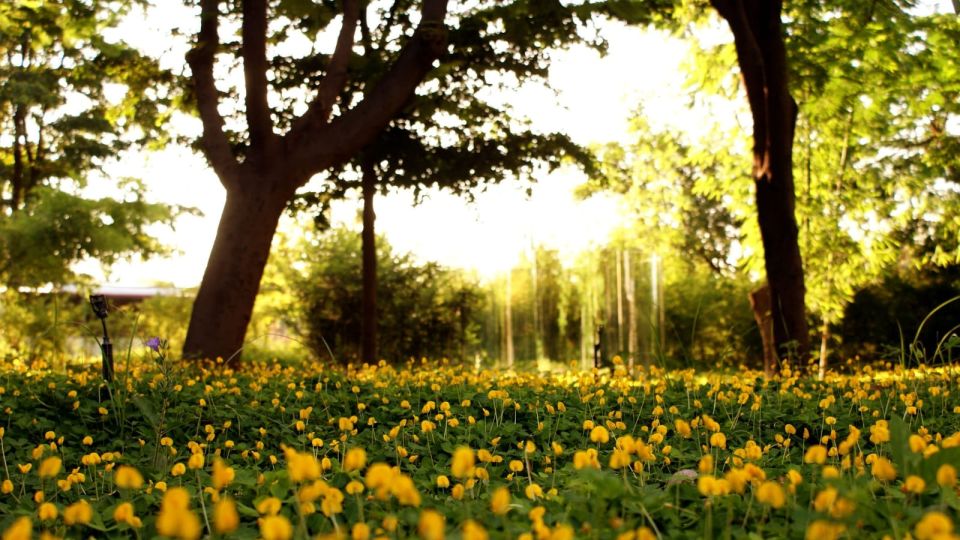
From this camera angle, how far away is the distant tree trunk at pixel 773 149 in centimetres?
808

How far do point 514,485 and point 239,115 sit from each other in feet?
28.5

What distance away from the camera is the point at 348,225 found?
55.1ft

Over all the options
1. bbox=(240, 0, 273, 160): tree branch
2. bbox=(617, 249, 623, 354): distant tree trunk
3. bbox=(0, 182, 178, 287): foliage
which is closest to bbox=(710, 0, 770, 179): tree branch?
bbox=(240, 0, 273, 160): tree branch

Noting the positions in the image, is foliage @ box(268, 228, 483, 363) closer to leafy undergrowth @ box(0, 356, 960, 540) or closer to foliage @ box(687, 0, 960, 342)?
foliage @ box(687, 0, 960, 342)

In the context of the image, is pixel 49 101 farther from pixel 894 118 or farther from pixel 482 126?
pixel 894 118

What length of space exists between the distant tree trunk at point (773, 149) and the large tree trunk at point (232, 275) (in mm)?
4891

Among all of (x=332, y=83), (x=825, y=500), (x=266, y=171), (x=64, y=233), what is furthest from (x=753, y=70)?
(x=64, y=233)

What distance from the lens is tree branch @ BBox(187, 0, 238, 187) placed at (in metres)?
Answer: 8.23

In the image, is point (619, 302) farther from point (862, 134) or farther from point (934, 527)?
point (934, 527)

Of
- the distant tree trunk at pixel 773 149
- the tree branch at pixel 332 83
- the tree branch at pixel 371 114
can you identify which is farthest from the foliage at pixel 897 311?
the tree branch at pixel 332 83

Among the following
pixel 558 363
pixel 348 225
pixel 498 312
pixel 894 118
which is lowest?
pixel 558 363

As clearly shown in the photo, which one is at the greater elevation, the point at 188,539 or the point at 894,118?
the point at 894,118

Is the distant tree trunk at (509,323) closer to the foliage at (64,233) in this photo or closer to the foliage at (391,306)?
the foliage at (391,306)

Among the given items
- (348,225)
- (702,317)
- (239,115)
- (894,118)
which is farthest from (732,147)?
(239,115)
